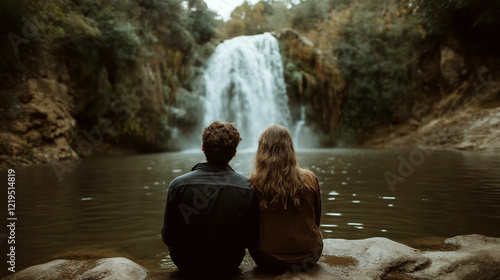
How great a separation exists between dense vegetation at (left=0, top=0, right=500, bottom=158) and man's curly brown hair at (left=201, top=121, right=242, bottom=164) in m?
13.0

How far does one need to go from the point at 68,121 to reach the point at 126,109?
4635 mm

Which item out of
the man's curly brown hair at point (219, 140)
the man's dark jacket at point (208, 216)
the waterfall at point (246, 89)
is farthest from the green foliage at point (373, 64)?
the man's dark jacket at point (208, 216)

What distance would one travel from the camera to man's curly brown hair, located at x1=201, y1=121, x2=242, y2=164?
271cm

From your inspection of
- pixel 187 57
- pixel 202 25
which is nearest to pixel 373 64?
pixel 202 25

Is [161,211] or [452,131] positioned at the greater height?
[452,131]

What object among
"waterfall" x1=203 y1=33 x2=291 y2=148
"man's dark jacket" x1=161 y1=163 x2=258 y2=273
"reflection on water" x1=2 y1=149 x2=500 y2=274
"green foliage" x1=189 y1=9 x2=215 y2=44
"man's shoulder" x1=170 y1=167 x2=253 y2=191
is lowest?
"reflection on water" x1=2 y1=149 x2=500 y2=274

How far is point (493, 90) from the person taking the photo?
18.7 meters

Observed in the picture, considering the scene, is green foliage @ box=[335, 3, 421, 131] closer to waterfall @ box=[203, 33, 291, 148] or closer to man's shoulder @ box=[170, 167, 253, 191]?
waterfall @ box=[203, 33, 291, 148]

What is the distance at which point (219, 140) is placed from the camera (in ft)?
8.91

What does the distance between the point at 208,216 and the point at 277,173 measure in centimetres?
63

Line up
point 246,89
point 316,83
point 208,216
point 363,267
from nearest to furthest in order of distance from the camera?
point 208,216
point 363,267
point 246,89
point 316,83

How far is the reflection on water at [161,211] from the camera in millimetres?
4438

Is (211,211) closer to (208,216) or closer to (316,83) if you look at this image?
(208,216)

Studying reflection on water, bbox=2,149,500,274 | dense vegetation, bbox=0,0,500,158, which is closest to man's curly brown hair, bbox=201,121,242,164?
reflection on water, bbox=2,149,500,274
